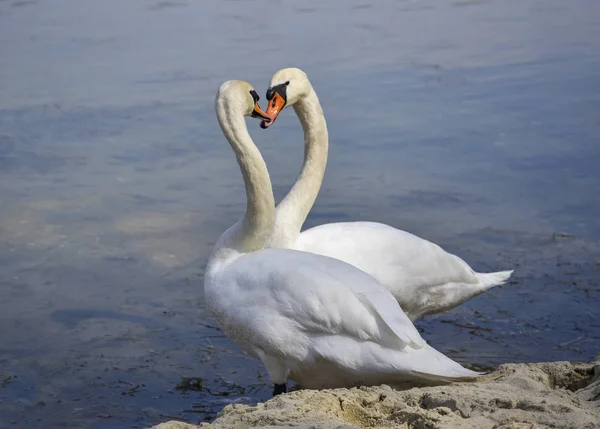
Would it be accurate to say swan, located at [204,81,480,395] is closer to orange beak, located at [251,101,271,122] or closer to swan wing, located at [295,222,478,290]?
swan wing, located at [295,222,478,290]

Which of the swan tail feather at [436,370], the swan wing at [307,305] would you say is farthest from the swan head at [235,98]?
the swan tail feather at [436,370]

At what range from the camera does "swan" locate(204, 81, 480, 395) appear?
14.0ft

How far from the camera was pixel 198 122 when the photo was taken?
9961 mm

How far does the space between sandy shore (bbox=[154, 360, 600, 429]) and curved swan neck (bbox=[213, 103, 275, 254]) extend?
1.25 m

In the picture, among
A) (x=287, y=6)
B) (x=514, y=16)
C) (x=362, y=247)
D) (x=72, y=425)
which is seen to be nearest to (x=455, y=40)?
(x=514, y=16)

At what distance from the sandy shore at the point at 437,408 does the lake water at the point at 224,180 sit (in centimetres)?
132

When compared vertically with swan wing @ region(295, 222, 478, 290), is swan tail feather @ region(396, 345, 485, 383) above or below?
below

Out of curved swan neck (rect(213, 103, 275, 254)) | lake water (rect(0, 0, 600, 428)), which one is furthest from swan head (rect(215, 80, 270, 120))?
lake water (rect(0, 0, 600, 428))

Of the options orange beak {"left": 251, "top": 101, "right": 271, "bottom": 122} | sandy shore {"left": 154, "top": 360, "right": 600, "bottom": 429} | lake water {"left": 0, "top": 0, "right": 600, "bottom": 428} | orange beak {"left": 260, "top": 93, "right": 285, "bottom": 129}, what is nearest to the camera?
sandy shore {"left": 154, "top": 360, "right": 600, "bottom": 429}

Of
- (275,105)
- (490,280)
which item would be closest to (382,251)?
(490,280)

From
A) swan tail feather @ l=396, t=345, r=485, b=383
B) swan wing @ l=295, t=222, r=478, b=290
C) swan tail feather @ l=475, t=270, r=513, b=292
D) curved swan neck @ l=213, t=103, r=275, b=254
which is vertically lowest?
swan tail feather @ l=475, t=270, r=513, b=292

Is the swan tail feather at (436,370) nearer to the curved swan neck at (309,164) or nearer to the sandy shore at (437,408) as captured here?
the sandy shore at (437,408)

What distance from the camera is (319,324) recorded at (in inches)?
172

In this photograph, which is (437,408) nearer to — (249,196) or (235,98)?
(249,196)
